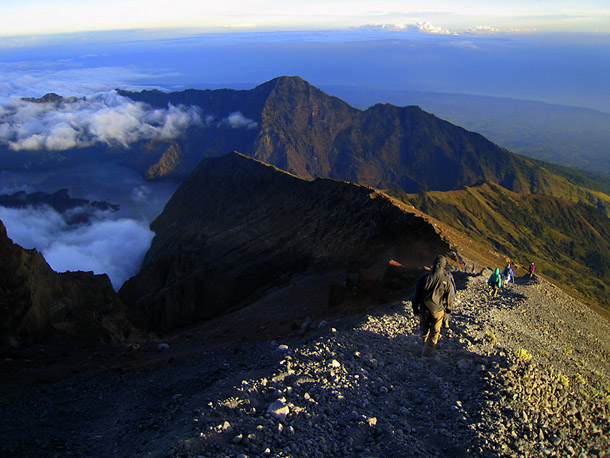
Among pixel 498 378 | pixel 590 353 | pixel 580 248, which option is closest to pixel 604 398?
pixel 498 378

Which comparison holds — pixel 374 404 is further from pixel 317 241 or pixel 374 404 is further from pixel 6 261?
pixel 317 241

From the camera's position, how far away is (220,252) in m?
48.9

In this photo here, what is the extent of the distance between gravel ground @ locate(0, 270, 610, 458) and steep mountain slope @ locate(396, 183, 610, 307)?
92.1 meters

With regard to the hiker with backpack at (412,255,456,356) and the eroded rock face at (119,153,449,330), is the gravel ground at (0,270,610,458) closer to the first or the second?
the hiker with backpack at (412,255,456,356)

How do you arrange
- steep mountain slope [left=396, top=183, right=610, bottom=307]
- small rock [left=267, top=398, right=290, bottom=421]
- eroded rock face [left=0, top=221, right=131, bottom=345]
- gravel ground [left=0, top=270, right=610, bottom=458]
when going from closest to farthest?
gravel ground [left=0, top=270, right=610, bottom=458], small rock [left=267, top=398, right=290, bottom=421], eroded rock face [left=0, top=221, right=131, bottom=345], steep mountain slope [left=396, top=183, right=610, bottom=307]

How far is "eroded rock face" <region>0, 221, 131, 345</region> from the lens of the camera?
20219mm

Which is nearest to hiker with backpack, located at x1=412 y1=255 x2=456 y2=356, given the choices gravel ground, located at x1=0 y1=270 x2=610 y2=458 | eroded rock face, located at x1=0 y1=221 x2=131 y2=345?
gravel ground, located at x1=0 y1=270 x2=610 y2=458

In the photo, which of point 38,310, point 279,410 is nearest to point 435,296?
point 279,410

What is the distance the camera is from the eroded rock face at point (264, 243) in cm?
3409

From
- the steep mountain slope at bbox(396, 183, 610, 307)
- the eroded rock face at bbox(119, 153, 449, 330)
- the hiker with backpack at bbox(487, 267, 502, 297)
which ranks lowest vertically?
the steep mountain slope at bbox(396, 183, 610, 307)

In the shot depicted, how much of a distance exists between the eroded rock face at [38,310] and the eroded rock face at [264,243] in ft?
21.1

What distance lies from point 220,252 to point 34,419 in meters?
37.7

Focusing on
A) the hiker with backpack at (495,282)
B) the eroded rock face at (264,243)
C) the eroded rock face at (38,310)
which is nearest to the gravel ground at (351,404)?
the hiker with backpack at (495,282)

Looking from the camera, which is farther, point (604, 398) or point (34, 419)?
point (34, 419)
